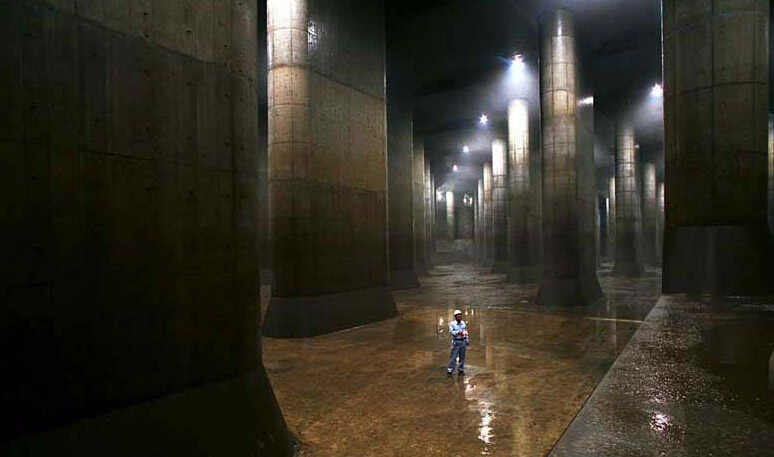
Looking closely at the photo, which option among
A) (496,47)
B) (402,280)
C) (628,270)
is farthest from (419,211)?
(628,270)

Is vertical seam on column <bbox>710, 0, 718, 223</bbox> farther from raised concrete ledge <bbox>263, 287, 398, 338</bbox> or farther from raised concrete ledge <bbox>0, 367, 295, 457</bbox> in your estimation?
raised concrete ledge <bbox>263, 287, 398, 338</bbox>

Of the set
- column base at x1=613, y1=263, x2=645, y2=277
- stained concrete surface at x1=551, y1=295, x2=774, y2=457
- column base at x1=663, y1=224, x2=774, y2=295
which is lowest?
column base at x1=613, y1=263, x2=645, y2=277

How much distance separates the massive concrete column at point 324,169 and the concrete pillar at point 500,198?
921 inches

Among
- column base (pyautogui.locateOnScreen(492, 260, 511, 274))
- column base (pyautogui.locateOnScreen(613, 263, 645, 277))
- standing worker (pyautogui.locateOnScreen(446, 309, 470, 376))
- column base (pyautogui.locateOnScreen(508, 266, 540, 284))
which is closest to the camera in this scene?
standing worker (pyautogui.locateOnScreen(446, 309, 470, 376))

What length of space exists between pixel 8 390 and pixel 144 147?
94.9 inches

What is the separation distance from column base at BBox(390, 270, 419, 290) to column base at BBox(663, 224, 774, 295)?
17.4 metres

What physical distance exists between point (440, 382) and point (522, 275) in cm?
2370

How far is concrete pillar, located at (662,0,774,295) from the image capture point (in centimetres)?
1029

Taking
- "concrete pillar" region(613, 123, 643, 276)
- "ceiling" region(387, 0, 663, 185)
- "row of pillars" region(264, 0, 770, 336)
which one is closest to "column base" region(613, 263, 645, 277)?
"concrete pillar" region(613, 123, 643, 276)

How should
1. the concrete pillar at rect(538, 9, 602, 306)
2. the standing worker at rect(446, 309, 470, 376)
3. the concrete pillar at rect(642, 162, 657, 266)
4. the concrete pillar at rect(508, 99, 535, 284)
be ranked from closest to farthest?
the standing worker at rect(446, 309, 470, 376), the concrete pillar at rect(538, 9, 602, 306), the concrete pillar at rect(508, 99, 535, 284), the concrete pillar at rect(642, 162, 657, 266)

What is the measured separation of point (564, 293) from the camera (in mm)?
20688

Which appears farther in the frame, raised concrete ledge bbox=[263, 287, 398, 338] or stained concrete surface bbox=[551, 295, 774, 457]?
raised concrete ledge bbox=[263, 287, 398, 338]

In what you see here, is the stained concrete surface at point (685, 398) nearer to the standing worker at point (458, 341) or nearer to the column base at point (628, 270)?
the standing worker at point (458, 341)

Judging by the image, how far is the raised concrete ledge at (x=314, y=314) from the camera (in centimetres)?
1431
